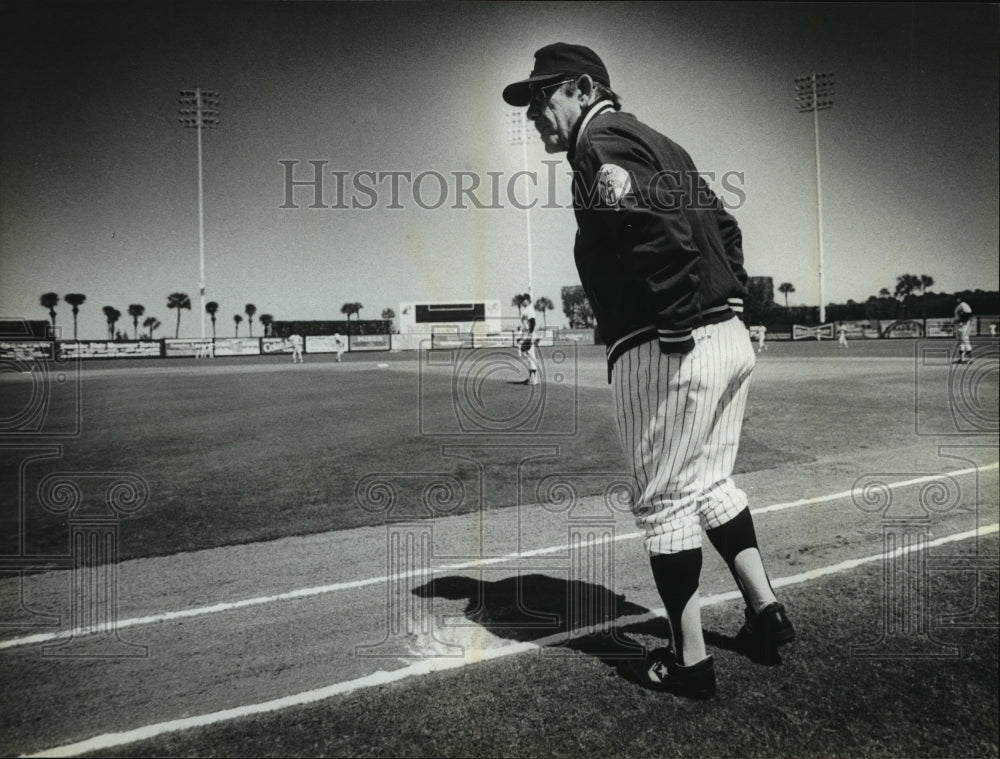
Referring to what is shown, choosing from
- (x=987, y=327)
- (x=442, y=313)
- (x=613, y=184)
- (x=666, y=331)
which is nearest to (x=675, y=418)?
(x=666, y=331)

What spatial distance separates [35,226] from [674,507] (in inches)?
123

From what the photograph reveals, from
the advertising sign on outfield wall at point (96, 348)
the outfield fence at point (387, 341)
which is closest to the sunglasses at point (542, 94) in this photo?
the outfield fence at point (387, 341)

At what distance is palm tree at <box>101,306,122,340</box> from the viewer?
3.19m

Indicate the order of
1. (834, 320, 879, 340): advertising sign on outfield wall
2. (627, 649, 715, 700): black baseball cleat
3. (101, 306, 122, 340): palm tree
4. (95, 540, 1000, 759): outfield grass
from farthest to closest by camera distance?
(834, 320, 879, 340): advertising sign on outfield wall → (101, 306, 122, 340): palm tree → (627, 649, 715, 700): black baseball cleat → (95, 540, 1000, 759): outfield grass

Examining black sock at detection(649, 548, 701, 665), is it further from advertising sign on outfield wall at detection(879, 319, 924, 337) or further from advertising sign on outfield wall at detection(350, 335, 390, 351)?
advertising sign on outfield wall at detection(879, 319, 924, 337)

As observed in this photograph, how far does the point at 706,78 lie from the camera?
114 inches

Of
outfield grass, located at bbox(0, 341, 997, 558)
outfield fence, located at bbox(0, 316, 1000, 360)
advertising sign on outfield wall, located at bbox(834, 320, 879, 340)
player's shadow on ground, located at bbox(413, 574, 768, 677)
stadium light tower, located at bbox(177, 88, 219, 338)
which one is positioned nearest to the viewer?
player's shadow on ground, located at bbox(413, 574, 768, 677)

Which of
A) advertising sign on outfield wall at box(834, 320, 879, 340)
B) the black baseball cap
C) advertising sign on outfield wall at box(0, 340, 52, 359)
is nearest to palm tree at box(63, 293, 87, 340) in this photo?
advertising sign on outfield wall at box(0, 340, 52, 359)

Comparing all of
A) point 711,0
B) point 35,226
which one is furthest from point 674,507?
point 35,226

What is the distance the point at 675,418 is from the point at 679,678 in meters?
0.68

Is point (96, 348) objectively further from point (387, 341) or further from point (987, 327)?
point (987, 327)

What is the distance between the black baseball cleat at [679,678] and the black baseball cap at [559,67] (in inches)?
62.7

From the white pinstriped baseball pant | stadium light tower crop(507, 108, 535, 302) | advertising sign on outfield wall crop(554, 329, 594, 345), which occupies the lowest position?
the white pinstriped baseball pant

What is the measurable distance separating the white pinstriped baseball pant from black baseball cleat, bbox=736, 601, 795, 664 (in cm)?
35
